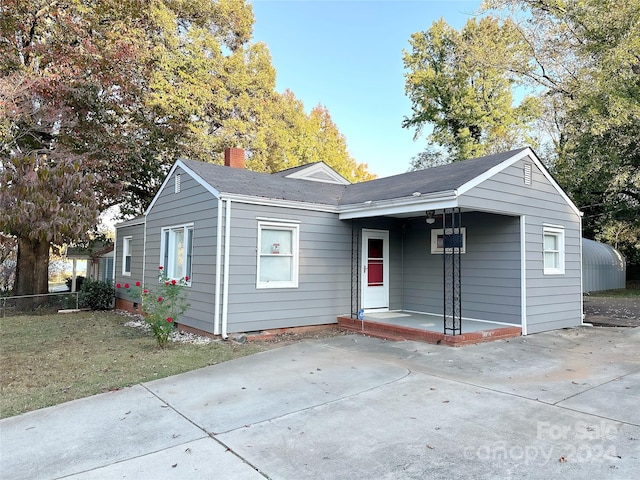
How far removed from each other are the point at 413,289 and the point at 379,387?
5712mm

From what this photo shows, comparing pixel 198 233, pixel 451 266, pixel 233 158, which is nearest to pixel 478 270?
pixel 451 266

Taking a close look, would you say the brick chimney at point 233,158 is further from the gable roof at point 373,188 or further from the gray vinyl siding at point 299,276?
the gray vinyl siding at point 299,276

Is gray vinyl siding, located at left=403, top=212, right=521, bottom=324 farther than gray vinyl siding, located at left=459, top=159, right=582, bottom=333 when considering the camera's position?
Yes

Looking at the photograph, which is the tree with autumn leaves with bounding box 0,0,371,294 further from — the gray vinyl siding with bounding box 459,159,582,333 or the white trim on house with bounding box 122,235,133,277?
the gray vinyl siding with bounding box 459,159,582,333

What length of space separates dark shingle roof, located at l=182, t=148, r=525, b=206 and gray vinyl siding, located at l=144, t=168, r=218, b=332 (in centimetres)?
45

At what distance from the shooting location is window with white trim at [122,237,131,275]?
13.5 metres

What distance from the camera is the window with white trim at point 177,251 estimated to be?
30.2ft

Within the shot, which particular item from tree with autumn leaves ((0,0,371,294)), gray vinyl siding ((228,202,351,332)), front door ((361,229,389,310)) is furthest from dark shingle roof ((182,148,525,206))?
tree with autumn leaves ((0,0,371,294))

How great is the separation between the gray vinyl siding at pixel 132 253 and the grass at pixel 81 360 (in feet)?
9.26

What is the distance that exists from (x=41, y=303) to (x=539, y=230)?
15.4m

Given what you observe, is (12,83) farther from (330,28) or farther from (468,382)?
(468,382)

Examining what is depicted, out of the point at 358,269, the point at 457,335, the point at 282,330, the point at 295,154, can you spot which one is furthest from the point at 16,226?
the point at 295,154

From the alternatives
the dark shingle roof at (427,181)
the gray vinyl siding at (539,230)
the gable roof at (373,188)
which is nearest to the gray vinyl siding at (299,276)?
the gable roof at (373,188)

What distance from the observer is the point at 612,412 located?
13.1 feet
